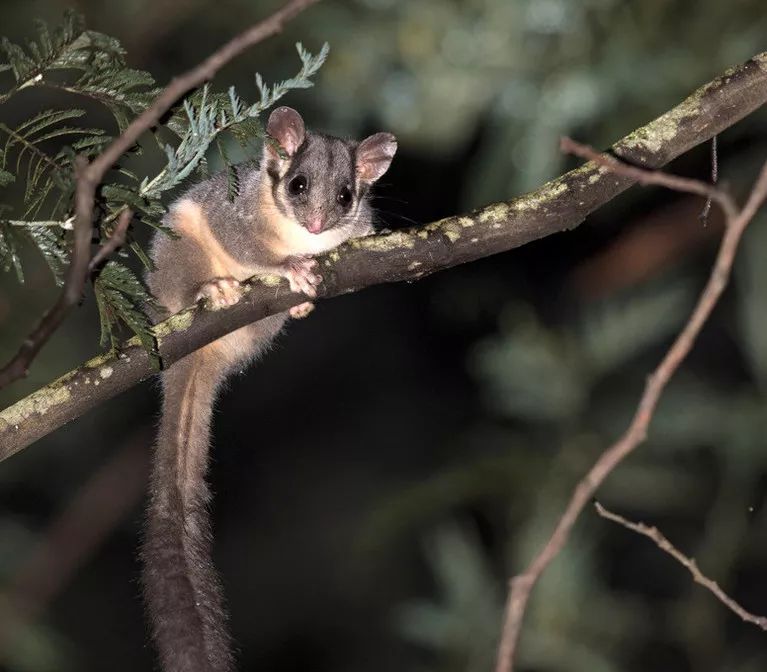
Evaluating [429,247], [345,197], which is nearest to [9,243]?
[429,247]

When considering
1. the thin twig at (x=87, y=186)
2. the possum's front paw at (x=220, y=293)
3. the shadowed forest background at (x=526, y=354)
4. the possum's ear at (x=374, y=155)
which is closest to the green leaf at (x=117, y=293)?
the possum's front paw at (x=220, y=293)

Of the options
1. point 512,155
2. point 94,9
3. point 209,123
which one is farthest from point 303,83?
point 94,9

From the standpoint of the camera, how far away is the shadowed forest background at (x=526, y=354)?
5266mm

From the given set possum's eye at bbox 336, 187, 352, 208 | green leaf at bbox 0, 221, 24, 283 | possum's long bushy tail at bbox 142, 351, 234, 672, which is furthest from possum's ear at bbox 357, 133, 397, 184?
green leaf at bbox 0, 221, 24, 283

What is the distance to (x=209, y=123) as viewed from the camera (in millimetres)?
2293

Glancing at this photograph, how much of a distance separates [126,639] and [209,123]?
272 inches

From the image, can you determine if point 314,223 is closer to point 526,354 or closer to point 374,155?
point 374,155

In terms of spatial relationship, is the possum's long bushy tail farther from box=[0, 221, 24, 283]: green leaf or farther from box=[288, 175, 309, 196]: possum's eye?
box=[0, 221, 24, 283]: green leaf

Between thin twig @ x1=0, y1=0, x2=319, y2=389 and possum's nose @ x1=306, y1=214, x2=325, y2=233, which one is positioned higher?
possum's nose @ x1=306, y1=214, x2=325, y2=233

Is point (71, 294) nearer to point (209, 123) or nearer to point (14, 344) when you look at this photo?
point (209, 123)

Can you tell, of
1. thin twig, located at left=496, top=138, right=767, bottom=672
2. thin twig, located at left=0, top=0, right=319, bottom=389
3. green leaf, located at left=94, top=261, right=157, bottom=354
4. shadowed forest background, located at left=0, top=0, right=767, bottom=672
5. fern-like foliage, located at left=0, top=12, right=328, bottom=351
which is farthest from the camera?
shadowed forest background, located at left=0, top=0, right=767, bottom=672

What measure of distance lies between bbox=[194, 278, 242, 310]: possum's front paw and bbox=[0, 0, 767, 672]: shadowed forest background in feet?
Result: 3.63

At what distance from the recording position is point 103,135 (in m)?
2.41

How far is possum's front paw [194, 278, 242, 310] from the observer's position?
9.13 ft
